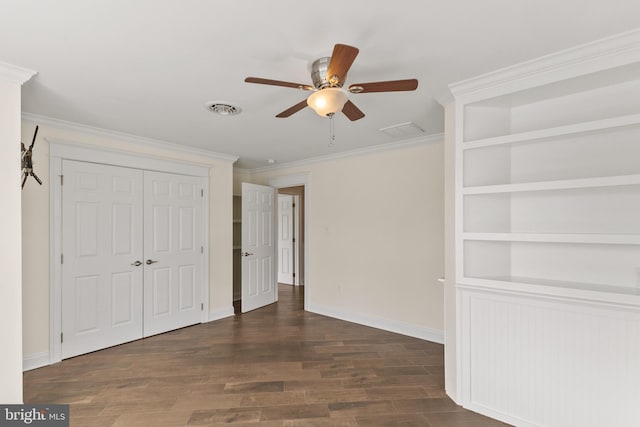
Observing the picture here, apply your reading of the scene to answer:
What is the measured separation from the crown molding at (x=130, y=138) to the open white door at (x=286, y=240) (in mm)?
2598

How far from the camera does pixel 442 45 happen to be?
1.80m

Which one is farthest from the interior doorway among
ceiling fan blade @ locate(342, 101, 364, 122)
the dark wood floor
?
ceiling fan blade @ locate(342, 101, 364, 122)

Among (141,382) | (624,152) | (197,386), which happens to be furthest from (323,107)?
(141,382)

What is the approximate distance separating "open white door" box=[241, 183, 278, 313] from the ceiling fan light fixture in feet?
10.9

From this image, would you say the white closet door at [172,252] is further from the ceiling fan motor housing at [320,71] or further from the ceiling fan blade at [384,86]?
the ceiling fan blade at [384,86]

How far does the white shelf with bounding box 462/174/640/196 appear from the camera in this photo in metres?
1.76

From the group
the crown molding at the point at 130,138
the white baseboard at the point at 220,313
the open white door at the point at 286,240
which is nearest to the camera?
the crown molding at the point at 130,138

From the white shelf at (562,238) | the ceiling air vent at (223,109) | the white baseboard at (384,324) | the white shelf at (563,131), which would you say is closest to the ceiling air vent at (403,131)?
the white shelf at (563,131)

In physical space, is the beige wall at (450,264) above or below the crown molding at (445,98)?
below

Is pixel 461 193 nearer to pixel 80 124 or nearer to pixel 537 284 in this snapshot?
pixel 537 284

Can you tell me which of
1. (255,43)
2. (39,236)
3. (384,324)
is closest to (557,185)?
(255,43)

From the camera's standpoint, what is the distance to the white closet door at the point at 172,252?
3807 millimetres

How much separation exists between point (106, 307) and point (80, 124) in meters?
2.00

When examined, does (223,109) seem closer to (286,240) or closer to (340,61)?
(340,61)
